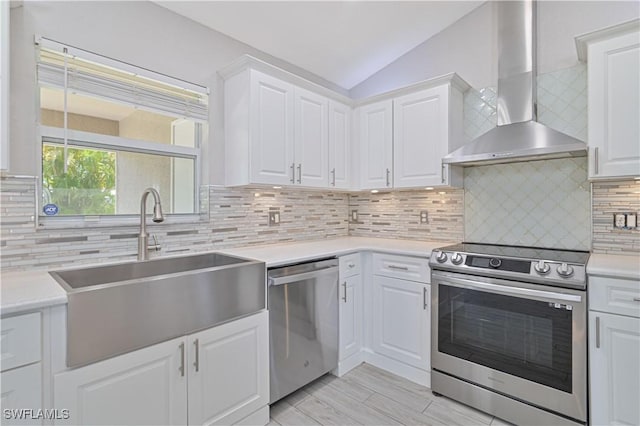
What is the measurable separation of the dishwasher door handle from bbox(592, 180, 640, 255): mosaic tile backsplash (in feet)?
5.75

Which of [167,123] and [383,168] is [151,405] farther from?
[383,168]

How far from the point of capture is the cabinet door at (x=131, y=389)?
1.19 metres

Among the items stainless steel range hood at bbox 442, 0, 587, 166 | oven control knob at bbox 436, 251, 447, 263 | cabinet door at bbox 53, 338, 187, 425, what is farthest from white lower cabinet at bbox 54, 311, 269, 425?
stainless steel range hood at bbox 442, 0, 587, 166

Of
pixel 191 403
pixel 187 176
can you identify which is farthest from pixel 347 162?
pixel 191 403

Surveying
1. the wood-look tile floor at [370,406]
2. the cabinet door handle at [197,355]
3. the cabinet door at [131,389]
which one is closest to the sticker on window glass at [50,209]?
the cabinet door at [131,389]

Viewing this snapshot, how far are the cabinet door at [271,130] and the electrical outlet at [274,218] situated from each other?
418 mm

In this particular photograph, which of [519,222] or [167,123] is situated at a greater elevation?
[167,123]

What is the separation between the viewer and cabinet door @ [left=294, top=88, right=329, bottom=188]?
246 cm

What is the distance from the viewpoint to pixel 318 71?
3033 millimetres

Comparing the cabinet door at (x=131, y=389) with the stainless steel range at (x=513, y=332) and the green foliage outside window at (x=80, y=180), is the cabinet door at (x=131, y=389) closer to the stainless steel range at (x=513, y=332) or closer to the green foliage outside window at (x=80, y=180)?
the green foliage outside window at (x=80, y=180)

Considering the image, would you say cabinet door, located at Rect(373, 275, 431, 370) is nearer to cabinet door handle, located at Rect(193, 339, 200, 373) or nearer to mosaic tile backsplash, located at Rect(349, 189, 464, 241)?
mosaic tile backsplash, located at Rect(349, 189, 464, 241)

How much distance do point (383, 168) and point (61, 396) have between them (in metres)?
2.44

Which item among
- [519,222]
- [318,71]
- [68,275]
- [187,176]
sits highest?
[318,71]

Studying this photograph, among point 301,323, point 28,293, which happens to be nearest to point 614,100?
point 301,323
